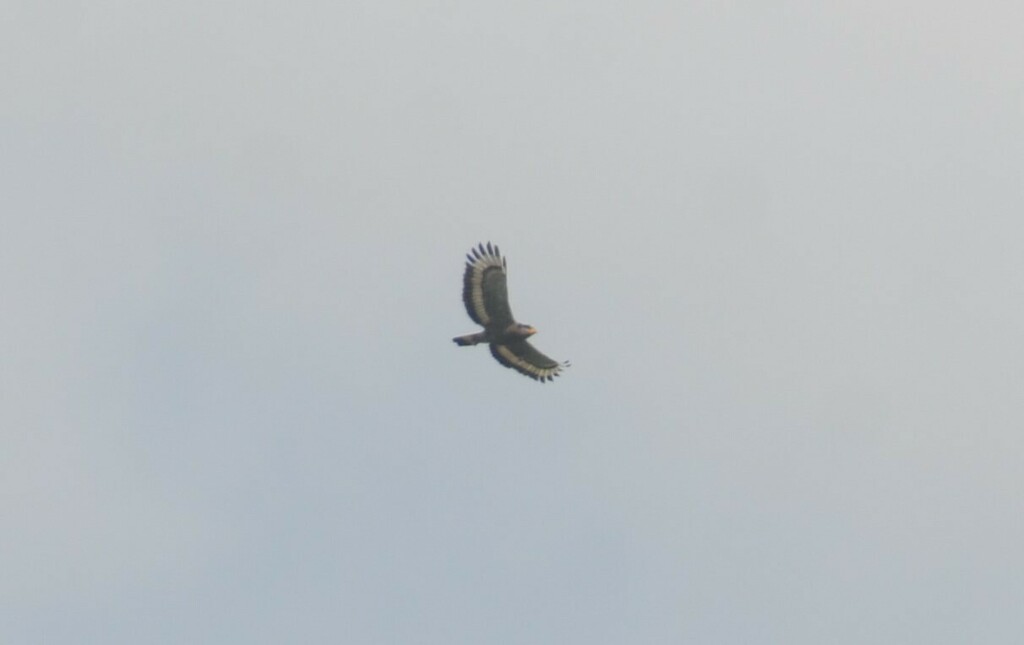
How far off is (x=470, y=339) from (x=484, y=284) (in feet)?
7.26

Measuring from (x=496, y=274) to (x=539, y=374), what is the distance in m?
5.19

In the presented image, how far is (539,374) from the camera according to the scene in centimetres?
12006

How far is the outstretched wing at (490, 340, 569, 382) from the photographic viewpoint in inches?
4668

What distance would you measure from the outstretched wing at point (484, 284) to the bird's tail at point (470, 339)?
37.4 inches

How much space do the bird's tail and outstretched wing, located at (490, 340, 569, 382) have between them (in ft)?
2.88

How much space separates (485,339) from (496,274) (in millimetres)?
2511

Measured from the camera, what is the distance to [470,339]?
117500 millimetres

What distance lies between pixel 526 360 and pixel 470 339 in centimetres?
294

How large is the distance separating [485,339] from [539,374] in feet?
11.5

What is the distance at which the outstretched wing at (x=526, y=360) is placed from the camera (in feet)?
389

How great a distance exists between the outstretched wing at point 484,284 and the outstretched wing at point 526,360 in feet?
6.38

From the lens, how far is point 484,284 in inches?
4596

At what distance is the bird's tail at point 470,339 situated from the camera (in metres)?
117

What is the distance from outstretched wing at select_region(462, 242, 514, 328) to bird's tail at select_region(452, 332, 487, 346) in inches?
37.4
